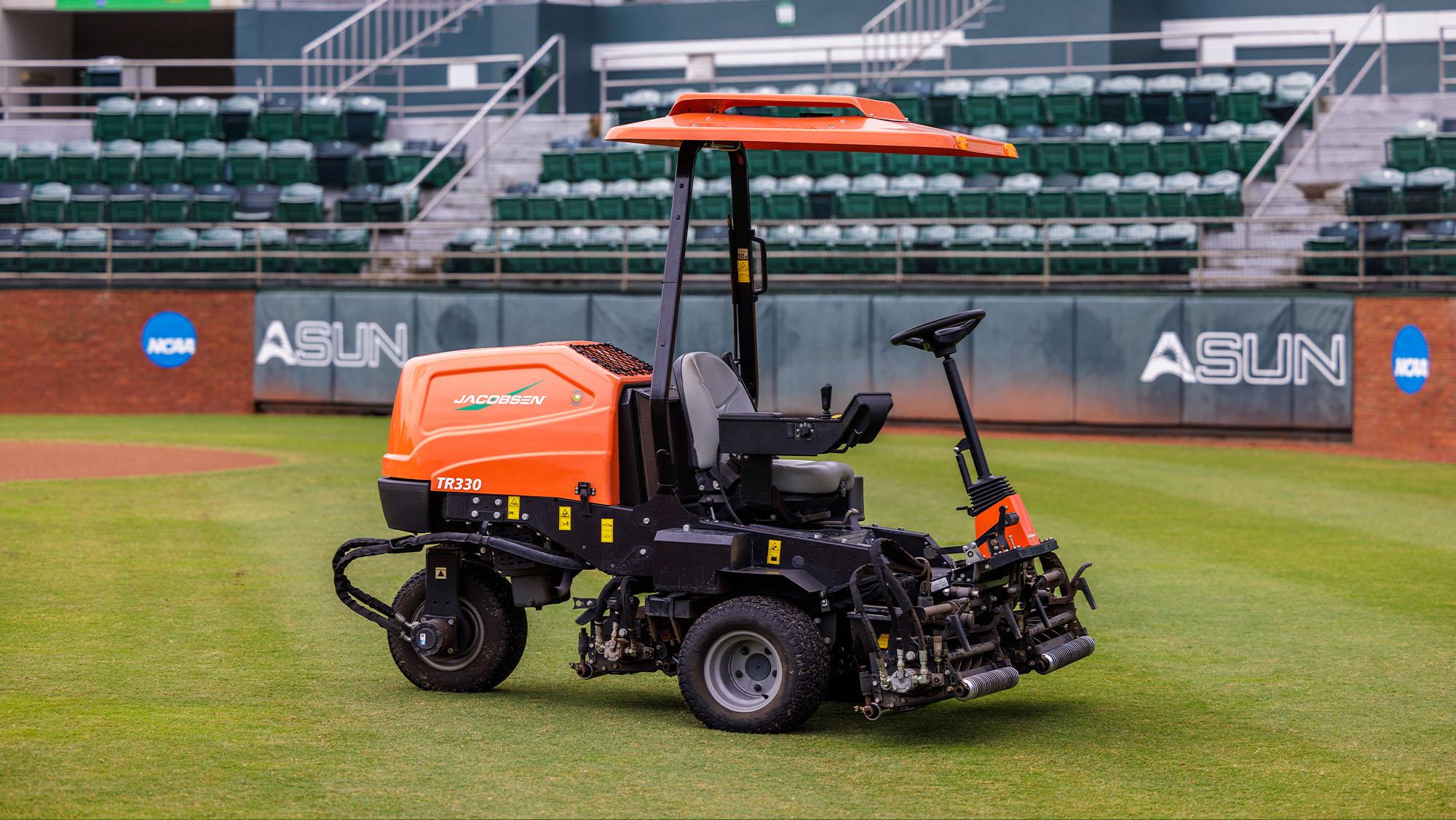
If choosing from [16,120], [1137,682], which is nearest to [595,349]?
[1137,682]

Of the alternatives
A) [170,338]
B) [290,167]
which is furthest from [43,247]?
[290,167]

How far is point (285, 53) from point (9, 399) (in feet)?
41.3

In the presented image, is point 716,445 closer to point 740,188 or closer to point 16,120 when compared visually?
point 740,188

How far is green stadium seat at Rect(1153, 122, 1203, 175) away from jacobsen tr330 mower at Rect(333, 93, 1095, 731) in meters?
17.7

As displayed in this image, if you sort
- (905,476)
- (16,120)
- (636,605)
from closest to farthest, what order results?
(636,605) → (905,476) → (16,120)

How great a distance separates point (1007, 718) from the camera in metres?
7.06

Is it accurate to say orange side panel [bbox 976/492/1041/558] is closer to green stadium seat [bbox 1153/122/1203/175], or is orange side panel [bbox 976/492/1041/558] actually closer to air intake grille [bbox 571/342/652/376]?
air intake grille [bbox 571/342/652/376]

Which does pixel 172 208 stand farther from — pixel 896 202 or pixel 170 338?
pixel 896 202

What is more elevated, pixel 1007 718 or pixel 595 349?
pixel 595 349

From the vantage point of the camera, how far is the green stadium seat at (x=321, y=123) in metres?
29.0

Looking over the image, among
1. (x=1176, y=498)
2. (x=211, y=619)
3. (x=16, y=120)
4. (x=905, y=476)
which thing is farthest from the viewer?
(x=16, y=120)

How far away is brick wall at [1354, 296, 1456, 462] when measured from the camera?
59.7 ft

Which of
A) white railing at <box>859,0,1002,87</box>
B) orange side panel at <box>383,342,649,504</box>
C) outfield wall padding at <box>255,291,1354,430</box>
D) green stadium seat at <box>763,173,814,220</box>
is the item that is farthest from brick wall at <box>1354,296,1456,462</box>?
orange side panel at <box>383,342,649,504</box>

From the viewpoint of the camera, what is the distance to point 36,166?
28016 millimetres
